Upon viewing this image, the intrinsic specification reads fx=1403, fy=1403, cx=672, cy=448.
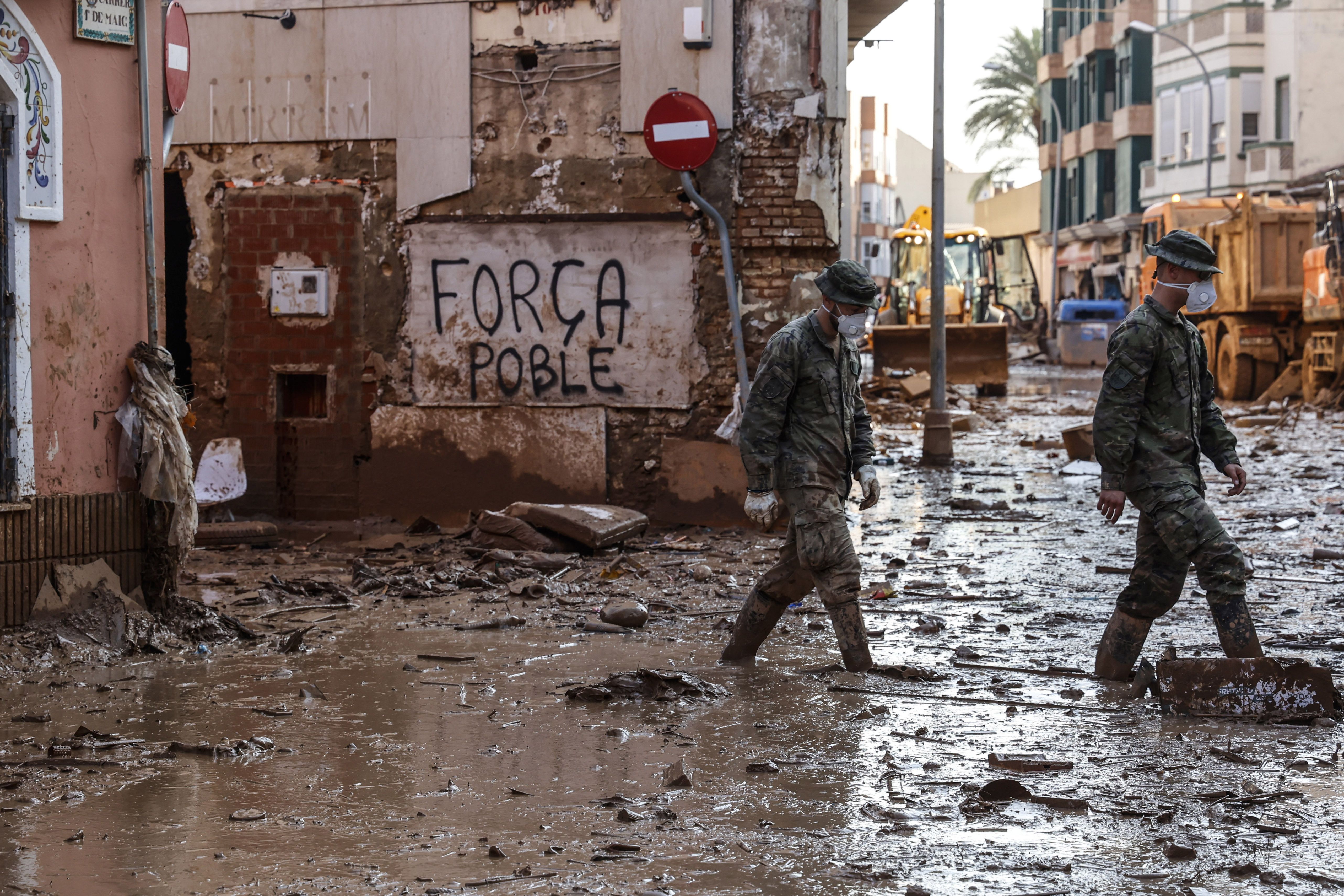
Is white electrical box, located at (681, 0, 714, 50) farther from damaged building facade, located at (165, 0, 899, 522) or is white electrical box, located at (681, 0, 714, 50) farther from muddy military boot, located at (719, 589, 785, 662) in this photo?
muddy military boot, located at (719, 589, 785, 662)

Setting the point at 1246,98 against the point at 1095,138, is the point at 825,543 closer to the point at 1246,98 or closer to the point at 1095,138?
the point at 1246,98

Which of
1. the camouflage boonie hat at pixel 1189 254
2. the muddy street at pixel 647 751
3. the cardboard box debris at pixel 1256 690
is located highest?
the camouflage boonie hat at pixel 1189 254

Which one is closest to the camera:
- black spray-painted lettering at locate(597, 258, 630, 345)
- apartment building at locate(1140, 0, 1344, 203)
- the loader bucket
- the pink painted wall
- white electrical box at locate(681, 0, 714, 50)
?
the pink painted wall

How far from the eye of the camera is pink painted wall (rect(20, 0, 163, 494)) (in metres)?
6.43

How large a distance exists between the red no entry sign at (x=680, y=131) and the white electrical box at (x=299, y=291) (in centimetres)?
276

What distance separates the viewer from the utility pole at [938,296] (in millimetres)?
14453

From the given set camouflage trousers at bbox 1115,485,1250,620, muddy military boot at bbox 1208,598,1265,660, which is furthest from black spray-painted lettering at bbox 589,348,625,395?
muddy military boot at bbox 1208,598,1265,660

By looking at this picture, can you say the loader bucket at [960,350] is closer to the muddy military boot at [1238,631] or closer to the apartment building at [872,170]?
the muddy military boot at [1238,631]

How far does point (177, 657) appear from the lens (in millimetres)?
6504

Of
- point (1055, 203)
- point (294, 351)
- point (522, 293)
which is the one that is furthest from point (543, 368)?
point (1055, 203)

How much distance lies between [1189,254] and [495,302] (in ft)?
19.8

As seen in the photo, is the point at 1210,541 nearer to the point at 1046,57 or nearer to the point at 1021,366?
the point at 1021,366

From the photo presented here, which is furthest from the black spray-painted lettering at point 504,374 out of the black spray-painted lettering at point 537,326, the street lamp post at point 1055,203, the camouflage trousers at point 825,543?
the street lamp post at point 1055,203

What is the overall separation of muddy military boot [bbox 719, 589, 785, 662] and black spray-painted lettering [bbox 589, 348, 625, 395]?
4.35m
